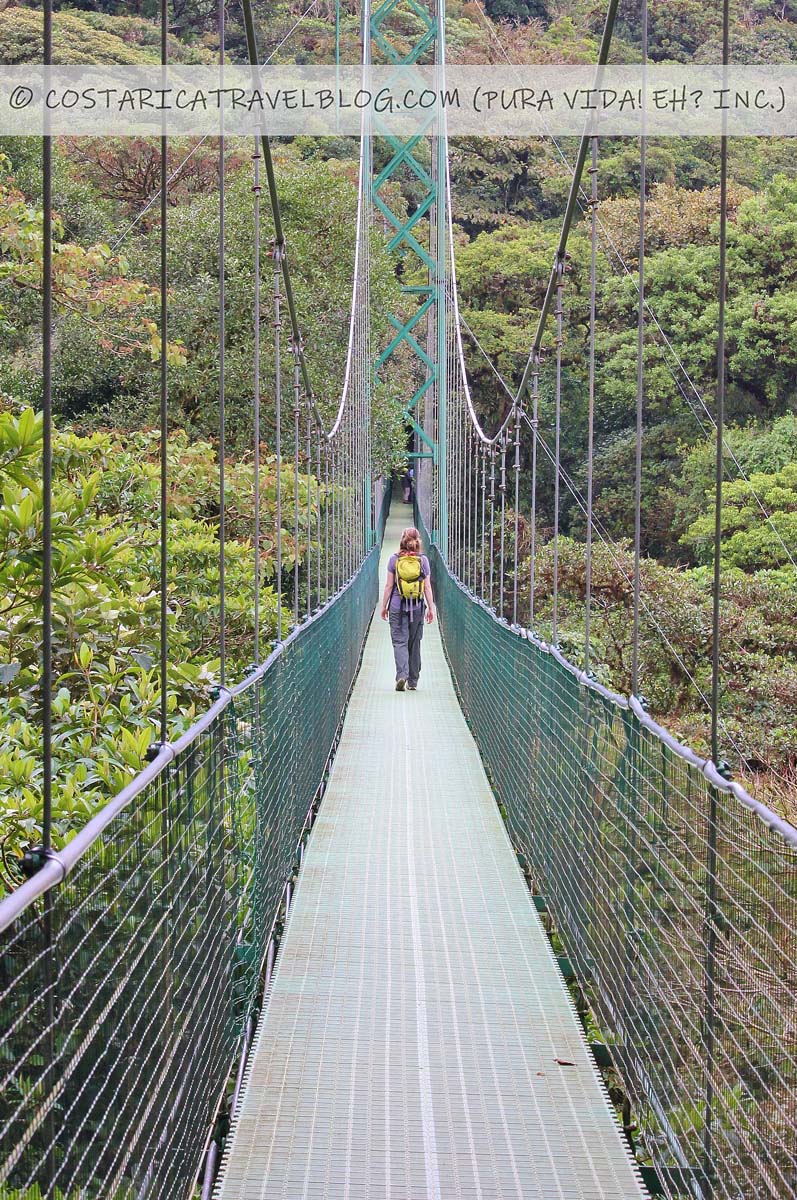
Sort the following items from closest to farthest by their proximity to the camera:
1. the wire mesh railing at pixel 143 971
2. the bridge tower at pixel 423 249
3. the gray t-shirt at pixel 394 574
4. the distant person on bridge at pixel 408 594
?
the wire mesh railing at pixel 143 971
the distant person on bridge at pixel 408 594
the gray t-shirt at pixel 394 574
the bridge tower at pixel 423 249

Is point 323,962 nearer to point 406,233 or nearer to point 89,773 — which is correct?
point 89,773

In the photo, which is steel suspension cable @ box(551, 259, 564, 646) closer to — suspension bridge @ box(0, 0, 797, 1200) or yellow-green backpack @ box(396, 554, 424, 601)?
suspension bridge @ box(0, 0, 797, 1200)

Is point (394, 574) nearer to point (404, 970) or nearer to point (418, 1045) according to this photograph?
point (404, 970)

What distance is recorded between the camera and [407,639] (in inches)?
314

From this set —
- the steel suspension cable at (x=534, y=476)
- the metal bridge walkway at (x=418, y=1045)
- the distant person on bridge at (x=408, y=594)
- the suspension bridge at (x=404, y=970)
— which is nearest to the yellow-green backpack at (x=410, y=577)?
the distant person on bridge at (x=408, y=594)

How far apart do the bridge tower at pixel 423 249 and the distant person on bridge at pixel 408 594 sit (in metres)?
6.10

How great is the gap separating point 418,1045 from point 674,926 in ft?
2.68

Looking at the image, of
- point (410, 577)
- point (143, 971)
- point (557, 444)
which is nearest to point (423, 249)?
point (410, 577)

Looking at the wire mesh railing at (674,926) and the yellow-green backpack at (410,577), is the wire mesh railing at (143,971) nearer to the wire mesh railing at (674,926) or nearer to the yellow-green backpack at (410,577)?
the wire mesh railing at (674,926)

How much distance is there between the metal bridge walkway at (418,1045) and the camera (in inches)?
84.4

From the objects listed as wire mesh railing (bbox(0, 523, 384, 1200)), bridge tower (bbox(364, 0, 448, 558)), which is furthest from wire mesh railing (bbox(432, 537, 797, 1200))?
bridge tower (bbox(364, 0, 448, 558))

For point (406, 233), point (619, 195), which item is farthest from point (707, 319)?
point (619, 195)

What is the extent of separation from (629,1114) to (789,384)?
1675 centimetres

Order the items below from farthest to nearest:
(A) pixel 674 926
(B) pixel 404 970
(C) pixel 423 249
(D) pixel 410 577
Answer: (C) pixel 423 249, (D) pixel 410 577, (B) pixel 404 970, (A) pixel 674 926
